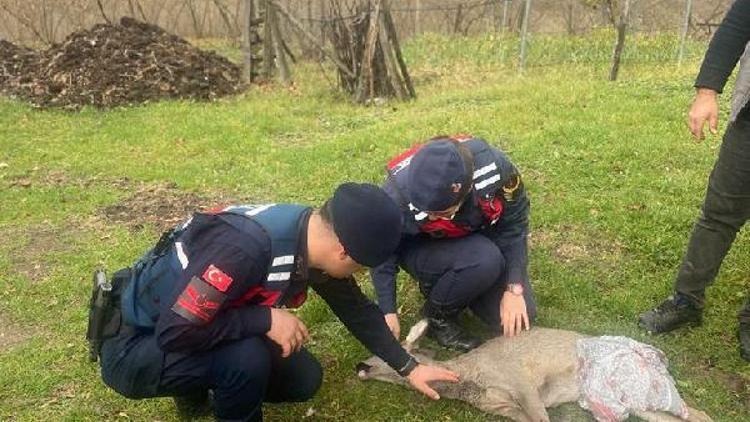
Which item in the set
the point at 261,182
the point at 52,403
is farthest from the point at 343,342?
the point at 261,182

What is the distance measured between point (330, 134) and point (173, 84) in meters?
2.85

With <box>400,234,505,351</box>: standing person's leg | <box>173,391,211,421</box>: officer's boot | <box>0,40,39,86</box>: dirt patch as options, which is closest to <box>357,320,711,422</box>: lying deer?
<box>400,234,505,351</box>: standing person's leg

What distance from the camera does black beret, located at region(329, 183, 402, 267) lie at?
1920 millimetres

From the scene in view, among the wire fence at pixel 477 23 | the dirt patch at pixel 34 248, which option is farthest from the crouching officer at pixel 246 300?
the wire fence at pixel 477 23

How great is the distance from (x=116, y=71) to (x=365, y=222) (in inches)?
301

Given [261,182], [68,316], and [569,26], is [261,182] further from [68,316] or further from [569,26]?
[569,26]

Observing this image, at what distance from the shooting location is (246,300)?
7.11ft

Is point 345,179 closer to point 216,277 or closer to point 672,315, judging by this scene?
point 672,315

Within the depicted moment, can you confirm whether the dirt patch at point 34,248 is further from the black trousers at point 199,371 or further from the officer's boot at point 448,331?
the officer's boot at point 448,331

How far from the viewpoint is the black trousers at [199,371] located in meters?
2.20

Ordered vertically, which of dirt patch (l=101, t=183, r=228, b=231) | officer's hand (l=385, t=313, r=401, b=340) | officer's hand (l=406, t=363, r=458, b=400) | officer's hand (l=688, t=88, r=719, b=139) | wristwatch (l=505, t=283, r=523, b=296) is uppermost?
officer's hand (l=688, t=88, r=719, b=139)

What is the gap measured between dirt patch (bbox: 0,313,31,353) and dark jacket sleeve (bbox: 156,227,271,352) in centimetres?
161

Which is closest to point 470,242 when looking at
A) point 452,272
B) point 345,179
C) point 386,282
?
point 452,272

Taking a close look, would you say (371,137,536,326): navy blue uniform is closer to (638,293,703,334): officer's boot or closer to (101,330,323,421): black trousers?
(638,293,703,334): officer's boot
